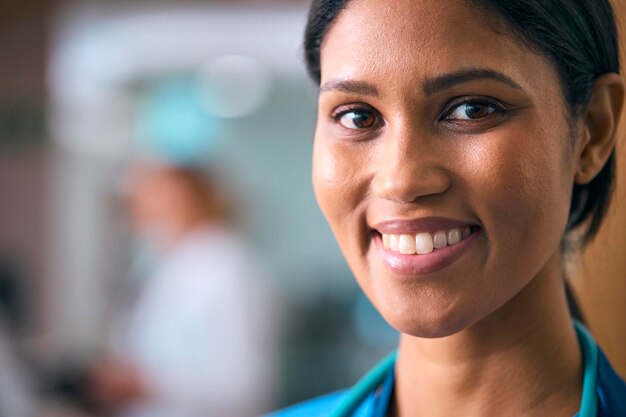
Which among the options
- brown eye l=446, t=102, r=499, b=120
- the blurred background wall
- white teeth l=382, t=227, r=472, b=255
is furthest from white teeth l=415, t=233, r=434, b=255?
the blurred background wall

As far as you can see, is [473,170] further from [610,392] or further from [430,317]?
[610,392]

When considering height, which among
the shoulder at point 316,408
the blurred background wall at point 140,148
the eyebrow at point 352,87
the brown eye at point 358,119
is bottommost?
the shoulder at point 316,408

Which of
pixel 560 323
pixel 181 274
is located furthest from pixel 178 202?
pixel 560 323

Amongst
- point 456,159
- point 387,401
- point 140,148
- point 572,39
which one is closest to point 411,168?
point 456,159

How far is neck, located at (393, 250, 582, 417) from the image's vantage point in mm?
890

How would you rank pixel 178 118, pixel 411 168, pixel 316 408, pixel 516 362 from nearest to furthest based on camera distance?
pixel 411 168
pixel 516 362
pixel 316 408
pixel 178 118

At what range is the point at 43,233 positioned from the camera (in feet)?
17.9

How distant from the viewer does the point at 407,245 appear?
32.3 inches

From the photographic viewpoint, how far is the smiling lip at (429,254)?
0.81 metres

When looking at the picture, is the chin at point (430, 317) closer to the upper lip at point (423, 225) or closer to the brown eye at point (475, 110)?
the upper lip at point (423, 225)

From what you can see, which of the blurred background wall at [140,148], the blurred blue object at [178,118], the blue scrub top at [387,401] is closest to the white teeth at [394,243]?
the blue scrub top at [387,401]

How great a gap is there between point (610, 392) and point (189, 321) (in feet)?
6.12

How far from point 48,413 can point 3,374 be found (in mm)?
198

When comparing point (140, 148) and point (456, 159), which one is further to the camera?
point (140, 148)
